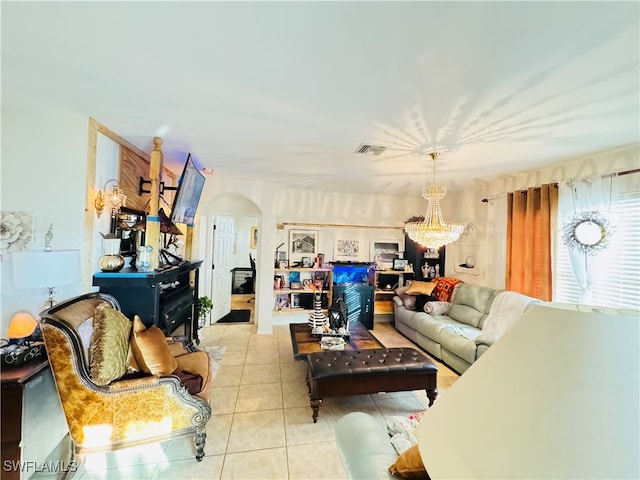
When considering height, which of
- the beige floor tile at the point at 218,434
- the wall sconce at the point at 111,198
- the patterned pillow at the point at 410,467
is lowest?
the beige floor tile at the point at 218,434

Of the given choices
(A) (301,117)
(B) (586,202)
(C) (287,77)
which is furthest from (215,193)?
(B) (586,202)

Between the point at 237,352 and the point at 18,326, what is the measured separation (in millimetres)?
2294

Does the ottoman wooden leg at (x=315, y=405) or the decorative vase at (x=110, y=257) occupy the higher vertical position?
the decorative vase at (x=110, y=257)

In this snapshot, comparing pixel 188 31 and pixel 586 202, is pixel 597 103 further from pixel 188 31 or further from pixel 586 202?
pixel 188 31

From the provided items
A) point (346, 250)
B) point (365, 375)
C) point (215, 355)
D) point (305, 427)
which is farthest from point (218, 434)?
point (346, 250)

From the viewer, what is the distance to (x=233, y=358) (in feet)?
11.4

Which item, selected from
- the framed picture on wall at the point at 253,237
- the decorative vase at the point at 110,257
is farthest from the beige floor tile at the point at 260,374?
the framed picture on wall at the point at 253,237

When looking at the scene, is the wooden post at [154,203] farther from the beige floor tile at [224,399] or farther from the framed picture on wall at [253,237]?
the framed picture on wall at [253,237]

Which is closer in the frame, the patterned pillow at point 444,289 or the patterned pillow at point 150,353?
the patterned pillow at point 150,353

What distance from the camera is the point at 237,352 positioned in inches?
144

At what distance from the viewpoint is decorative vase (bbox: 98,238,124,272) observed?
2412 mm

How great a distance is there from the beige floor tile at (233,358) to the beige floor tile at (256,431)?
101cm

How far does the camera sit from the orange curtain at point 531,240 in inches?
127

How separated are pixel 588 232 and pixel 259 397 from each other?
3786 mm
